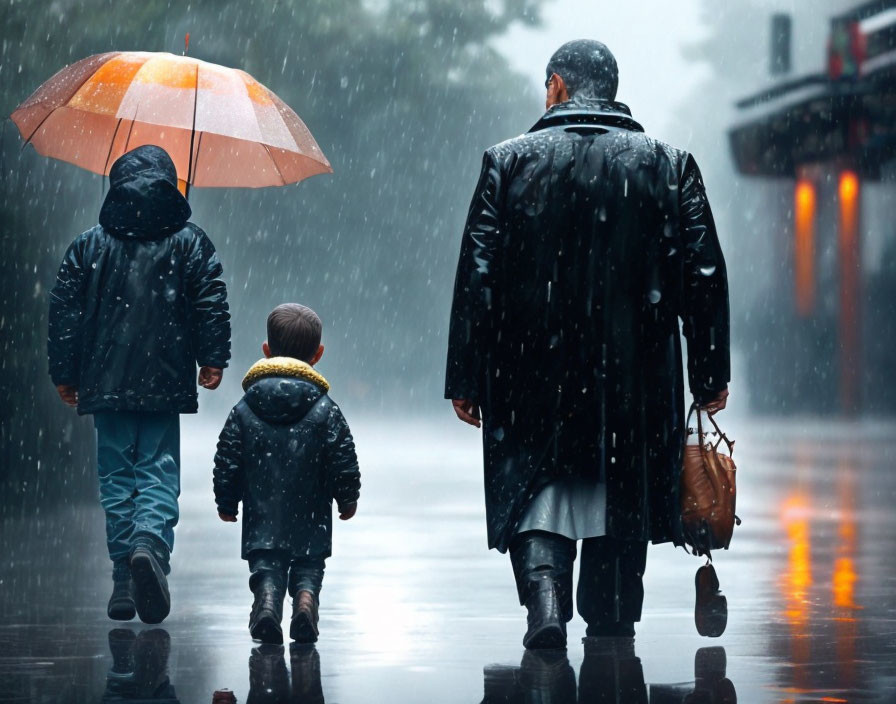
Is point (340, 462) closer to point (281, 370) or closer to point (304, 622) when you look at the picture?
point (281, 370)

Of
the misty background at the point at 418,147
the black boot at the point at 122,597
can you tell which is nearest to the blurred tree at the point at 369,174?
the misty background at the point at 418,147

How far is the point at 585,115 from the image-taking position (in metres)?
5.70

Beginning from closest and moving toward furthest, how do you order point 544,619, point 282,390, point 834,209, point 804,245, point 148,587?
point 544,619
point 282,390
point 148,587
point 834,209
point 804,245

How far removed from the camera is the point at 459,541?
9.62 metres

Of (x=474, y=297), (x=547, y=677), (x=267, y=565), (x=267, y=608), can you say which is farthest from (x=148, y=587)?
(x=547, y=677)

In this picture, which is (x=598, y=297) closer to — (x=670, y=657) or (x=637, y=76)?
(x=670, y=657)

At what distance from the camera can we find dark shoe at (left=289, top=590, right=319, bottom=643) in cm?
557

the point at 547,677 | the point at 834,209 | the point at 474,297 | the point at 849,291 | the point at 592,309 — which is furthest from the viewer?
the point at 849,291

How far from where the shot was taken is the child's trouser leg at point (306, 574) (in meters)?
5.76

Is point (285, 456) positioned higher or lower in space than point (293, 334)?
lower

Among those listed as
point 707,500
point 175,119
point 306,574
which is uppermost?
point 175,119

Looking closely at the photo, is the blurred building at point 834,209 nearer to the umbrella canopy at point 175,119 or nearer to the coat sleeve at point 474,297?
the umbrella canopy at point 175,119

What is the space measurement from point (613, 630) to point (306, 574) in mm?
1027

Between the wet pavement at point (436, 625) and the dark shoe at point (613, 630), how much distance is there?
0.18 ft
